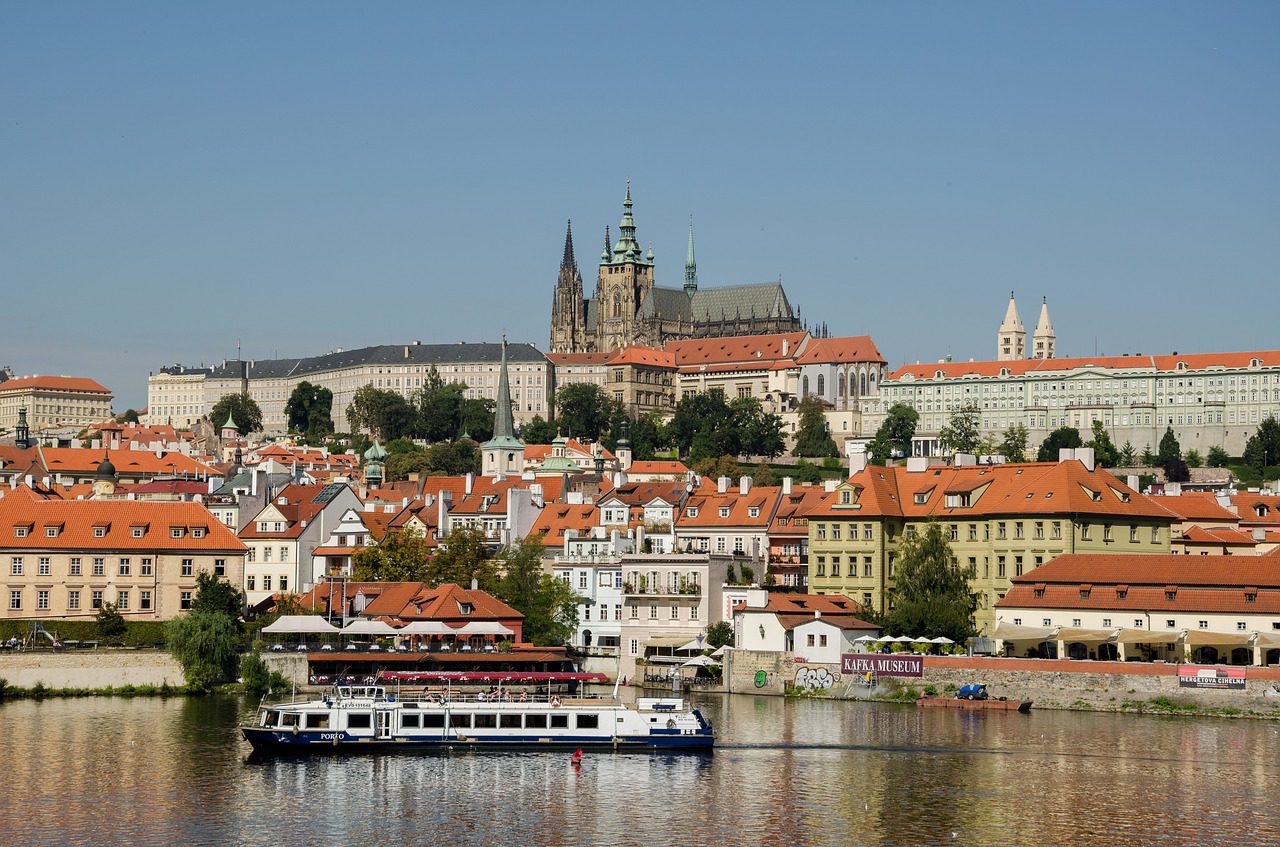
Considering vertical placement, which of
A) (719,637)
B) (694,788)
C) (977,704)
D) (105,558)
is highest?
(105,558)

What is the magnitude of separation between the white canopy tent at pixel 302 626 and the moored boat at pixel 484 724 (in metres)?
13.6

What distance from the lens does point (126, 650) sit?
72.2 metres

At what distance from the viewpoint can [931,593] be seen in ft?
257

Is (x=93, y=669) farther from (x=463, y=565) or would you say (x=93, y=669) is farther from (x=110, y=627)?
(x=463, y=565)

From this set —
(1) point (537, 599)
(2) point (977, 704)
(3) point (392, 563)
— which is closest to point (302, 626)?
(1) point (537, 599)

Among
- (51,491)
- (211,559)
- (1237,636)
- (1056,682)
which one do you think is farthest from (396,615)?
(51,491)

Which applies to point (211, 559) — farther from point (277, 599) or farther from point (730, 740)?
point (730, 740)

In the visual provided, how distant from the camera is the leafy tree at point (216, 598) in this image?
75.8m

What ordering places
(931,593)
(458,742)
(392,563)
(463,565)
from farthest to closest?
(392,563)
(463,565)
(931,593)
(458,742)

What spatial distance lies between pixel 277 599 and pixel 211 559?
163 inches

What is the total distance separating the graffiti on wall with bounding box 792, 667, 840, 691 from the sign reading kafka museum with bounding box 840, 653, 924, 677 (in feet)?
1.74

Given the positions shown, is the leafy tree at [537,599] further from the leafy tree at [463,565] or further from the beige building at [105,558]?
the beige building at [105,558]

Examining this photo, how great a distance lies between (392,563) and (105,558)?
12005 millimetres

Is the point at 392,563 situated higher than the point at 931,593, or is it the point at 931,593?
the point at 392,563
